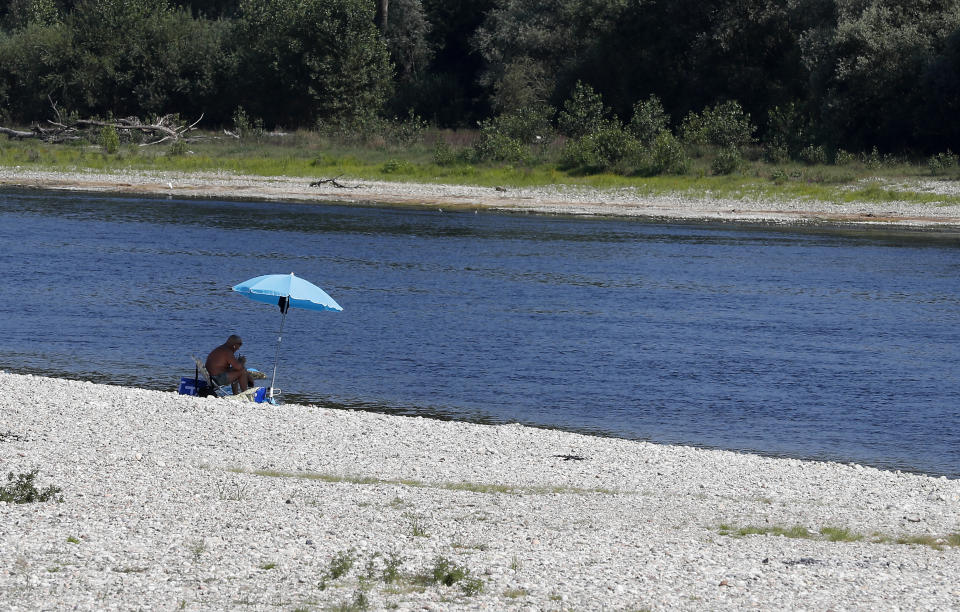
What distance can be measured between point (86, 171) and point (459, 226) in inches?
998

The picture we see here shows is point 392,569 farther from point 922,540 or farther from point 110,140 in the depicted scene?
point 110,140

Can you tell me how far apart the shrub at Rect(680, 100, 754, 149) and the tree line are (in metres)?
0.56

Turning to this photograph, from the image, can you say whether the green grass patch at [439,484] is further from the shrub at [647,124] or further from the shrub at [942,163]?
the shrub at [647,124]

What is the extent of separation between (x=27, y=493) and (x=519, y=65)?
65.2 metres

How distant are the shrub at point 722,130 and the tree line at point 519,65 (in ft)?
1.82

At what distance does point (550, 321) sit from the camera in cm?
2808

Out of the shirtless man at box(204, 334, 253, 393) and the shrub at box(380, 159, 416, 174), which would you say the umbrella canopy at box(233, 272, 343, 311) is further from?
the shrub at box(380, 159, 416, 174)

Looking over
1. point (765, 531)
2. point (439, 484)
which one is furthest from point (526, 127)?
point (765, 531)

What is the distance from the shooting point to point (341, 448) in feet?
48.8

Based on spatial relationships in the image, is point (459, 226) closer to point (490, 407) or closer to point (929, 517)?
point (490, 407)

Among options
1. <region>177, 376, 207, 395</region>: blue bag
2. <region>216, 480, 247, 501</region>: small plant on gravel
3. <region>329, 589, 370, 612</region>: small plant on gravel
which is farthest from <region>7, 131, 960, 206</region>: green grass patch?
<region>329, 589, 370, 612</region>: small plant on gravel

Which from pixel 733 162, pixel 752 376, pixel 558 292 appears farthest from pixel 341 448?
pixel 733 162

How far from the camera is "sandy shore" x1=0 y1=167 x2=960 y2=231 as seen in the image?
48.9m

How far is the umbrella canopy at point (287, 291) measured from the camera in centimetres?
1750
